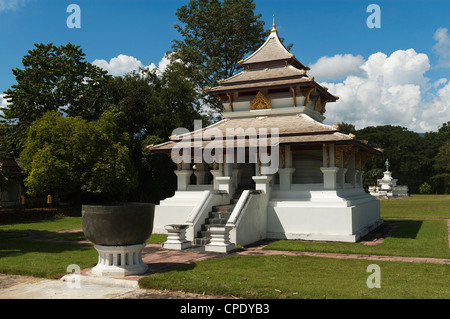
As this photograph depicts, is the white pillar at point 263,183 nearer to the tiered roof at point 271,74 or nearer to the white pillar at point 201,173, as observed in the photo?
the white pillar at point 201,173

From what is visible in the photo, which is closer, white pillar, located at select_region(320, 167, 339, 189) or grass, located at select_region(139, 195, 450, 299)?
grass, located at select_region(139, 195, 450, 299)

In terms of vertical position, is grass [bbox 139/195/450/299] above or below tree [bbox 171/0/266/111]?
below

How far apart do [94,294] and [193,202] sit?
8.84m

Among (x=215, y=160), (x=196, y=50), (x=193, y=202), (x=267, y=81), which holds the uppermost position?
(x=196, y=50)

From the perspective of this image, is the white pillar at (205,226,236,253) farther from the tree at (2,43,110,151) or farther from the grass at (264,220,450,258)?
the tree at (2,43,110,151)

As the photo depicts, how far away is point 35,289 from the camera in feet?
24.8

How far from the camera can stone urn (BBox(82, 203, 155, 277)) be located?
819 centimetres

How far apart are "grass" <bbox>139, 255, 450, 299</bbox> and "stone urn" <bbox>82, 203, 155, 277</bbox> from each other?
0.78 meters

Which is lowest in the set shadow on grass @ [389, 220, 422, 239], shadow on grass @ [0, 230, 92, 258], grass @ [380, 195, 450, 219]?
grass @ [380, 195, 450, 219]

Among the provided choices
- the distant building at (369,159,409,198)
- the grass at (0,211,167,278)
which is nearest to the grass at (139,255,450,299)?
the grass at (0,211,167,278)

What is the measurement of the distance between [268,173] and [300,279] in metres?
7.42

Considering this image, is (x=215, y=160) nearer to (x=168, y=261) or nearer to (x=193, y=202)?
(x=193, y=202)

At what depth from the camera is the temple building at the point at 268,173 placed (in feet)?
45.0

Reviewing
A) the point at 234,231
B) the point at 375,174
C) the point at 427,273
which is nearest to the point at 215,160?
the point at 234,231
